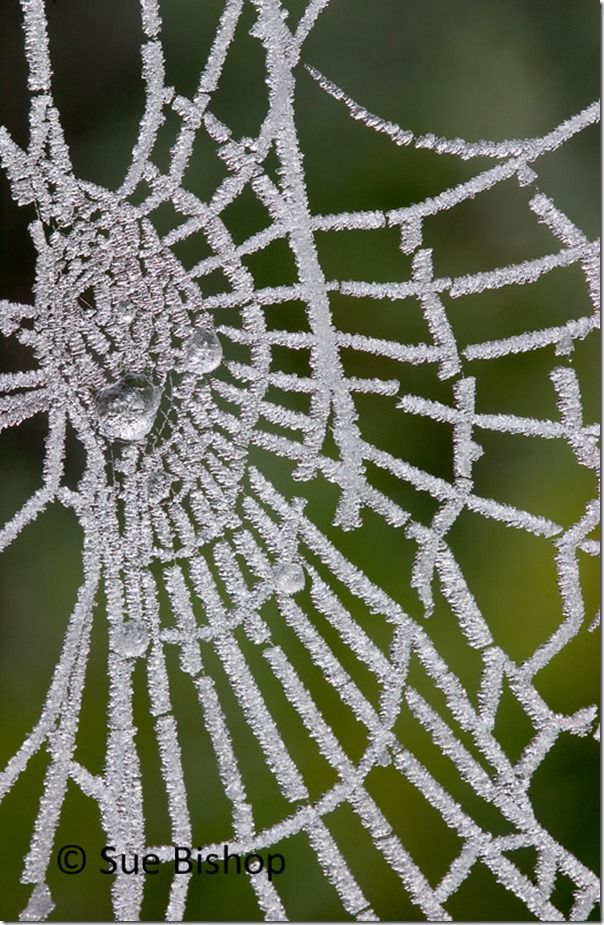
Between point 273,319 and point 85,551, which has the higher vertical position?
point 273,319

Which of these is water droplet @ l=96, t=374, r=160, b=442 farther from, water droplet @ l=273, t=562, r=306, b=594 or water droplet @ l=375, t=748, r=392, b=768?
water droplet @ l=375, t=748, r=392, b=768

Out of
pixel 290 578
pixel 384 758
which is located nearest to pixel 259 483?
pixel 290 578

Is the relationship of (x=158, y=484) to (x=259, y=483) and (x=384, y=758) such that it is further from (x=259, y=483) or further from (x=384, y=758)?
(x=384, y=758)

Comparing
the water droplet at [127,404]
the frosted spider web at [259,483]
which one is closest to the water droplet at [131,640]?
the frosted spider web at [259,483]

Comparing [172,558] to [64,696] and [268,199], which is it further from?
[268,199]

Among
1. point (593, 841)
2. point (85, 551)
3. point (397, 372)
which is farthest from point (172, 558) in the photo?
point (593, 841)

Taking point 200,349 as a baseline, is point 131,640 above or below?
below
